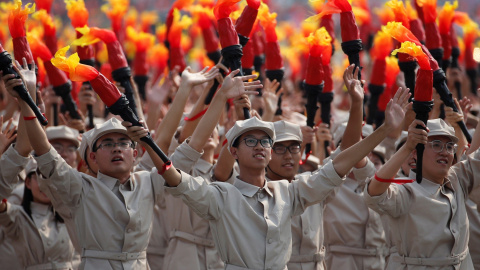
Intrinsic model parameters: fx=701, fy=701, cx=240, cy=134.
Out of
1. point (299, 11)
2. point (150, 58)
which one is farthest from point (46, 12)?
point (299, 11)

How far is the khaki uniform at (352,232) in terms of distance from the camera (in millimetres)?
7012

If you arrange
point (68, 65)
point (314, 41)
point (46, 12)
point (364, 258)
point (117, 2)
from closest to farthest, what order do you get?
point (68, 65) < point (314, 41) < point (364, 258) < point (46, 12) < point (117, 2)

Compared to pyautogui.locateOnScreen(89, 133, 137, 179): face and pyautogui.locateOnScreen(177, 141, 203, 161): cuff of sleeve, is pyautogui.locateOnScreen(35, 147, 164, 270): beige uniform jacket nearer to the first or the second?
pyautogui.locateOnScreen(89, 133, 137, 179): face

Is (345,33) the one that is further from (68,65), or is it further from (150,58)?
(150,58)

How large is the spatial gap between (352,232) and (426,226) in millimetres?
1563

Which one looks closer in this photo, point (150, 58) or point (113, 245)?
point (113, 245)

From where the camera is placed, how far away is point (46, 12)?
8.19 meters

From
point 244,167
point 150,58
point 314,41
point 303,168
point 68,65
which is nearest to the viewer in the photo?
point 68,65

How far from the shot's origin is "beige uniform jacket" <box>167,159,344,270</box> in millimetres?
4902

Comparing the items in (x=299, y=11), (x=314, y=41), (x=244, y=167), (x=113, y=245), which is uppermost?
(x=314, y=41)

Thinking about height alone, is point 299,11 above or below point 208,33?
below

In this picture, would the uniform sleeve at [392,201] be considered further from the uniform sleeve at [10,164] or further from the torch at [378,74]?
the torch at [378,74]

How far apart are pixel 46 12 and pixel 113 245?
3906 mm

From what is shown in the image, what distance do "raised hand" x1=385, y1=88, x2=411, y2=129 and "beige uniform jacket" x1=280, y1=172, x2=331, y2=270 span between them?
1.52m
